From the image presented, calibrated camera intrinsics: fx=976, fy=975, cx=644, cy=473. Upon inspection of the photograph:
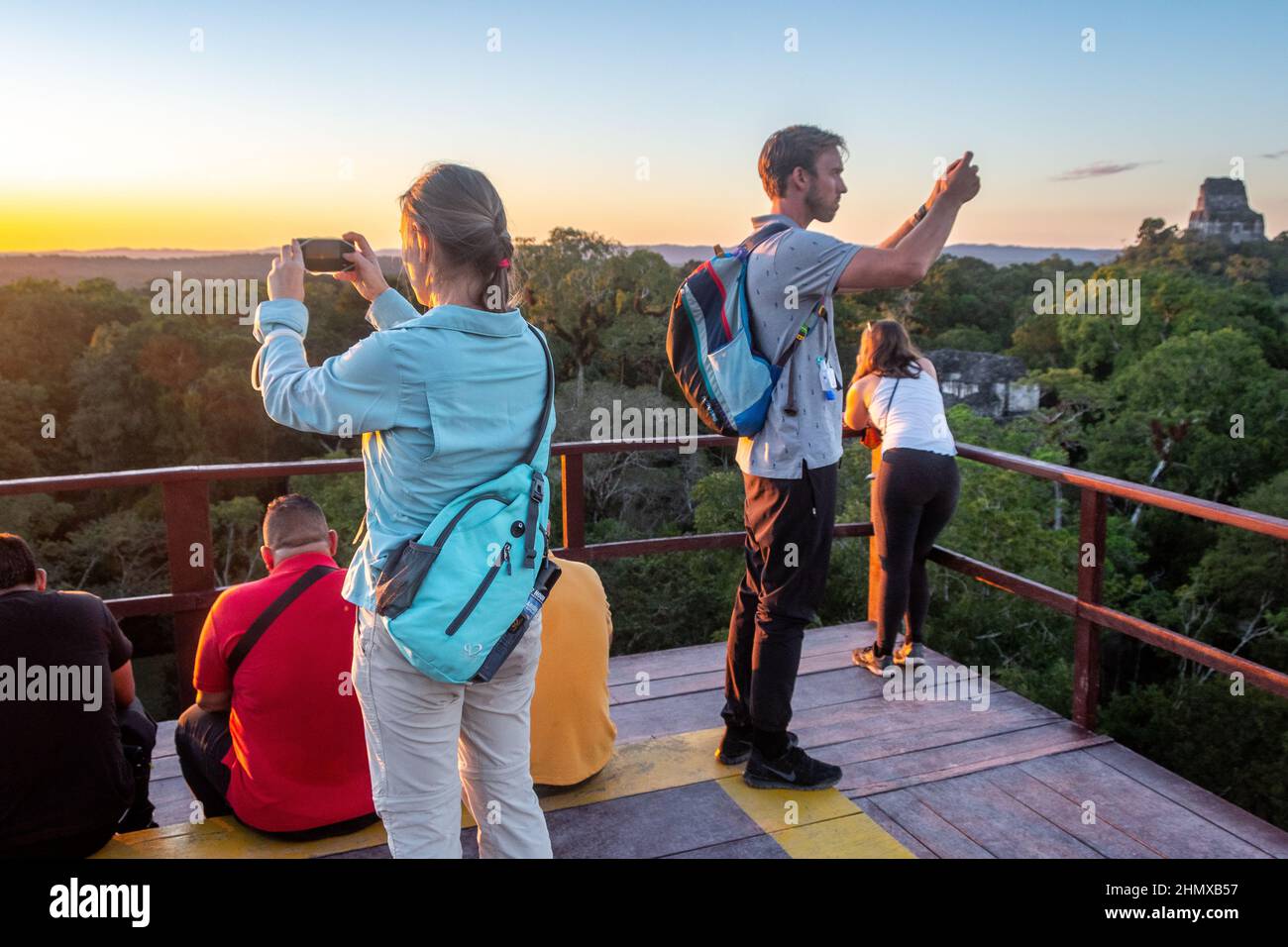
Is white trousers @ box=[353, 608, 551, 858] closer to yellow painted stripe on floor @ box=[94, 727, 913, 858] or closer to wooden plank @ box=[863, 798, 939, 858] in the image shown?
yellow painted stripe on floor @ box=[94, 727, 913, 858]

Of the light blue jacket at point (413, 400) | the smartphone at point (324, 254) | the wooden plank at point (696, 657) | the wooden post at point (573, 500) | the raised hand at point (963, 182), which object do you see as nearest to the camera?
the light blue jacket at point (413, 400)

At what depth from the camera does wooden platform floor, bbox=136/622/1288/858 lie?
2.74 m

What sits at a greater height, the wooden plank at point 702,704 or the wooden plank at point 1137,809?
the wooden plank at point 702,704

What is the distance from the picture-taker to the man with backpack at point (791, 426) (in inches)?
104

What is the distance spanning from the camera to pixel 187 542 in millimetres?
3441

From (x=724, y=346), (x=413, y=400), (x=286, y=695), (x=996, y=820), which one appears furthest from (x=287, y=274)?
(x=996, y=820)

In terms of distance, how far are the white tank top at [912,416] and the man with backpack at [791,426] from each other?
41.3 inches

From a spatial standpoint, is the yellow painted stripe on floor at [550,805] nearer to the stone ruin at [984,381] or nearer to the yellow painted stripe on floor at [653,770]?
the yellow painted stripe on floor at [653,770]

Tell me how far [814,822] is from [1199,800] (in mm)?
1229

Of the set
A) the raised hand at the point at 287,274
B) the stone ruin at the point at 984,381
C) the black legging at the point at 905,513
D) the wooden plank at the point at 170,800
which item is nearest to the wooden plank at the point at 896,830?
the black legging at the point at 905,513

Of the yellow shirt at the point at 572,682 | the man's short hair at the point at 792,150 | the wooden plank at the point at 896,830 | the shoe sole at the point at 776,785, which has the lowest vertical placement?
the wooden plank at the point at 896,830

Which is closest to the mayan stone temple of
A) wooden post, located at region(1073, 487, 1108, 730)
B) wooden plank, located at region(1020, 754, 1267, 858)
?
wooden post, located at region(1073, 487, 1108, 730)

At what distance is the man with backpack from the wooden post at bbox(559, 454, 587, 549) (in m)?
1.08
